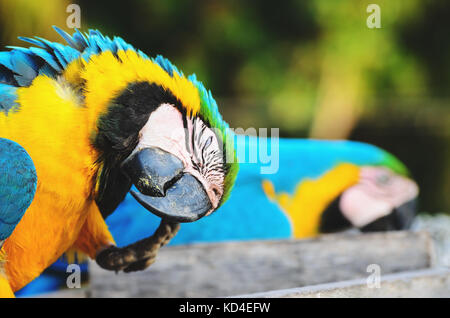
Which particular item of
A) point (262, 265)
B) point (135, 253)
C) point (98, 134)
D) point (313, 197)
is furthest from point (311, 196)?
point (98, 134)

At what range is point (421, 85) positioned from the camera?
265 cm

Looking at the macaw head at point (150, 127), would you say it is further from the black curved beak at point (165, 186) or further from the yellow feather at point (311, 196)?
the yellow feather at point (311, 196)

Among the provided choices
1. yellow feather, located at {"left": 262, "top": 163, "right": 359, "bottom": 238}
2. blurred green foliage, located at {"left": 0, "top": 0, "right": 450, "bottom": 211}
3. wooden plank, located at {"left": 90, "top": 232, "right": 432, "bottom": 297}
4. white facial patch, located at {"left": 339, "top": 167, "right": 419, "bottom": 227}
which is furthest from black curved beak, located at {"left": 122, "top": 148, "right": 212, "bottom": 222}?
blurred green foliage, located at {"left": 0, "top": 0, "right": 450, "bottom": 211}

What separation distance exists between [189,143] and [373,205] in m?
0.72

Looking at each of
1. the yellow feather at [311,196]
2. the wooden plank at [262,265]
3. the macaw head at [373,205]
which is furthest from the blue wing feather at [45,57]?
the macaw head at [373,205]

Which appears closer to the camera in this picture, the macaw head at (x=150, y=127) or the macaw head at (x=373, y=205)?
the macaw head at (x=150, y=127)

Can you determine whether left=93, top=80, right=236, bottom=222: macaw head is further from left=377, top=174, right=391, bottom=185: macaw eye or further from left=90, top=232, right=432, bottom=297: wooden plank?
left=377, top=174, right=391, bottom=185: macaw eye

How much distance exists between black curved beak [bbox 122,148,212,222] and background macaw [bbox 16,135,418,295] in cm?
42

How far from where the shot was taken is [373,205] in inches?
44.6

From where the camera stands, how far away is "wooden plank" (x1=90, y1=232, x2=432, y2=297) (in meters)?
0.81

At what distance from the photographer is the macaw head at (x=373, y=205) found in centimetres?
112

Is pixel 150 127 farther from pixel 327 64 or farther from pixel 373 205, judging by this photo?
pixel 327 64

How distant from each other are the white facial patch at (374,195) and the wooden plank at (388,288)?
0.34 meters
